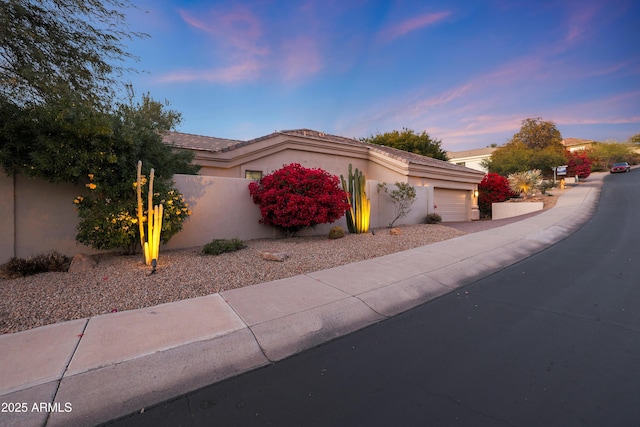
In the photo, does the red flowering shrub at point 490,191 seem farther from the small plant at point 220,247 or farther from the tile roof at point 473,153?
the tile roof at point 473,153

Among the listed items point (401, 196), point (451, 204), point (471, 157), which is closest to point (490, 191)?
point (451, 204)

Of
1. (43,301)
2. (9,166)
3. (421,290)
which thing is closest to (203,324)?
(43,301)

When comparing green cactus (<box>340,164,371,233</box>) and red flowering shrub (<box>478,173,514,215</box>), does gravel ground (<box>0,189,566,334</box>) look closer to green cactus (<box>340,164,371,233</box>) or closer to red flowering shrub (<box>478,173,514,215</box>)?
green cactus (<box>340,164,371,233</box>)

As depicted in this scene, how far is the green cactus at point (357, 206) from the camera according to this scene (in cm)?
1070

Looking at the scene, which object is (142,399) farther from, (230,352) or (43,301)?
(43,301)

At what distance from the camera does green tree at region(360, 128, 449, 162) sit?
2850cm

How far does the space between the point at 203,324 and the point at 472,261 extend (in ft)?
19.3

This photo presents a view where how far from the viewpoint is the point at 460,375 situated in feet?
9.28

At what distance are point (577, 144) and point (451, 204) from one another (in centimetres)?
5573

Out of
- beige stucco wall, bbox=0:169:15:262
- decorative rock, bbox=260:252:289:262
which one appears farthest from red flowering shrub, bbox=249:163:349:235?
beige stucco wall, bbox=0:169:15:262

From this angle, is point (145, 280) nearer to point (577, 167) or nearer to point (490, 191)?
point (490, 191)

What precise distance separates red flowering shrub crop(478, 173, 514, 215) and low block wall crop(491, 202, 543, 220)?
16.9 inches

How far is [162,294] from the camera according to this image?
15.4 feet

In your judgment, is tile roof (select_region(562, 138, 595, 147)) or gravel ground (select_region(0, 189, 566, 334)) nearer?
gravel ground (select_region(0, 189, 566, 334))
